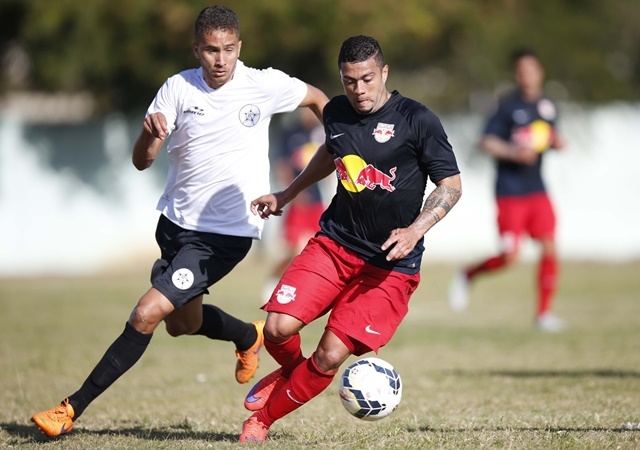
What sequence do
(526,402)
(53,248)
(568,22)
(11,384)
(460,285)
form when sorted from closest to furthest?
(526,402), (11,384), (460,285), (53,248), (568,22)

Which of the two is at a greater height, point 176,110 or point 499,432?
point 176,110

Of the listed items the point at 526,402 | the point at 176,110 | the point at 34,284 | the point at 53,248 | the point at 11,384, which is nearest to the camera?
the point at 176,110

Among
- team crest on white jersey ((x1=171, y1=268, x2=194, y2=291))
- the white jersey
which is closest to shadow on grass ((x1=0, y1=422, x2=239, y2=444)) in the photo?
team crest on white jersey ((x1=171, y1=268, x2=194, y2=291))

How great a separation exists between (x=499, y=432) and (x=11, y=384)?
4.58 meters

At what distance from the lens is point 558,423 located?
615 centimetres

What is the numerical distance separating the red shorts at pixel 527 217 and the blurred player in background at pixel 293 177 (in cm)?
302

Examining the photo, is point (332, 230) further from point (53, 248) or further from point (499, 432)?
point (53, 248)

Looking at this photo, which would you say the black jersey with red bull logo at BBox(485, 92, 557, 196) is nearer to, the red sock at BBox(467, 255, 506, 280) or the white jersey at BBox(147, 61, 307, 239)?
the red sock at BBox(467, 255, 506, 280)

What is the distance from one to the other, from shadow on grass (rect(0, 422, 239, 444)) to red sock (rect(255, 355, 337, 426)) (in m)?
0.39

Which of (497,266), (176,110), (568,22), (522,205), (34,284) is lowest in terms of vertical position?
(34,284)

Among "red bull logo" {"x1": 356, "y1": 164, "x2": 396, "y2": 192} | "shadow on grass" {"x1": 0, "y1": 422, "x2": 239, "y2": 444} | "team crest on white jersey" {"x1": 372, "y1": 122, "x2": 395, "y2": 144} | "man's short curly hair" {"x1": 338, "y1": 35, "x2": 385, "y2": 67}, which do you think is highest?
"man's short curly hair" {"x1": 338, "y1": 35, "x2": 385, "y2": 67}

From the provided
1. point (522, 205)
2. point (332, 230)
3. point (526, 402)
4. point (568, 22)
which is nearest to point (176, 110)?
point (332, 230)

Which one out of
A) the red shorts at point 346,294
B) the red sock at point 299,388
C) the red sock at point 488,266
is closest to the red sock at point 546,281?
the red sock at point 488,266

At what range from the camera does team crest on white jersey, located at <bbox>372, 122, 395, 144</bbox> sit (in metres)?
5.53
